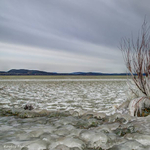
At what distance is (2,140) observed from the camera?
229cm

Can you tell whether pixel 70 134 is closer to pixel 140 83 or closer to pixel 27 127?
pixel 27 127

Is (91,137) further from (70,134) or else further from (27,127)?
(27,127)

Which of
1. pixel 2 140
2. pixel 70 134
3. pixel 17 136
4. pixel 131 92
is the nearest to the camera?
pixel 2 140

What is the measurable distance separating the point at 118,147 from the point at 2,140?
161 cm

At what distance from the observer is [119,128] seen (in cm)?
297

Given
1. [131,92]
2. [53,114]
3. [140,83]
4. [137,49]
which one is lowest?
[53,114]

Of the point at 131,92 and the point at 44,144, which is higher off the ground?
the point at 131,92

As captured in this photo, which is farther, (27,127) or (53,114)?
(53,114)

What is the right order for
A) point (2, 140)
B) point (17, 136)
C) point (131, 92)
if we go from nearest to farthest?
point (2, 140) → point (17, 136) → point (131, 92)

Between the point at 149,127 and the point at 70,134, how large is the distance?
1.48 metres

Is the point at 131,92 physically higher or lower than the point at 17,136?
higher

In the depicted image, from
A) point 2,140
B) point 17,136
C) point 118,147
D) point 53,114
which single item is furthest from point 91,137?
point 53,114

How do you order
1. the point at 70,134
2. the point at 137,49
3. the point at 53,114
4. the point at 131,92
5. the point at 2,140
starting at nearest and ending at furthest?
the point at 2,140 < the point at 70,134 < the point at 53,114 < the point at 137,49 < the point at 131,92

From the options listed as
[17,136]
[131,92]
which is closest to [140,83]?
[131,92]
